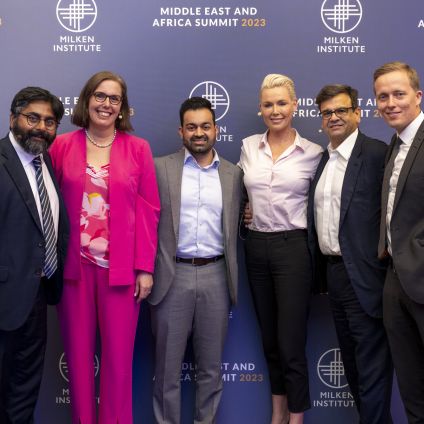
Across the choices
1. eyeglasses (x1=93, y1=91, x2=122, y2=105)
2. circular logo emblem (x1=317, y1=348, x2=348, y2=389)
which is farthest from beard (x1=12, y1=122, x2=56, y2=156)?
circular logo emblem (x1=317, y1=348, x2=348, y2=389)

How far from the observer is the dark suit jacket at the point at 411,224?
2020mm

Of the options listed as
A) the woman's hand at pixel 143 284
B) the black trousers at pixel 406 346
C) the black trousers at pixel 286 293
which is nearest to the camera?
the black trousers at pixel 406 346

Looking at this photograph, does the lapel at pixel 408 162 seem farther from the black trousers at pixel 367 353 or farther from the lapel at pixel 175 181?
the lapel at pixel 175 181

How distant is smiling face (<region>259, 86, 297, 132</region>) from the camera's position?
8.59ft

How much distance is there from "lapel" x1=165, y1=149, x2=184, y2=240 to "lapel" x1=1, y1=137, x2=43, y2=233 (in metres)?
0.66

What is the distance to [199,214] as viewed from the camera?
255 centimetres

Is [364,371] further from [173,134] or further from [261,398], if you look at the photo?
[173,134]

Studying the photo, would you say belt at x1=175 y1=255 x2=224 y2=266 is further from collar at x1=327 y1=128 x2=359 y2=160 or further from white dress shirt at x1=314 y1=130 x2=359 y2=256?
collar at x1=327 y1=128 x2=359 y2=160

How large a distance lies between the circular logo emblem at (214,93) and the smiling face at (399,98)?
1.04 meters

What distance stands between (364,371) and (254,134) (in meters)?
1.42

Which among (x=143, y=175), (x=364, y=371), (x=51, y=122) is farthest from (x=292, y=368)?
(x=51, y=122)

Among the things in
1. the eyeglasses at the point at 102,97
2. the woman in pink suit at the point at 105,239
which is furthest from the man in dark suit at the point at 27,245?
the eyeglasses at the point at 102,97

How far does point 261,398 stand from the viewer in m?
3.03

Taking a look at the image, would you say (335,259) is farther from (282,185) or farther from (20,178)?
(20,178)
